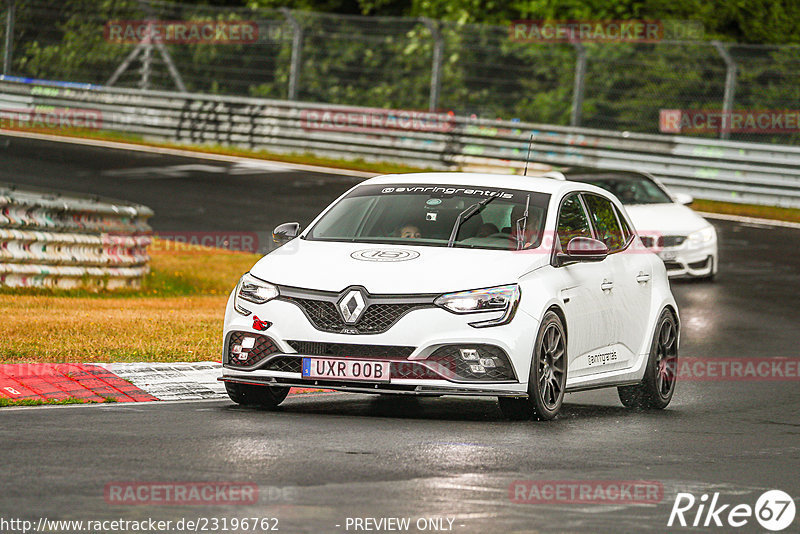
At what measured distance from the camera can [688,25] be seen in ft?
119

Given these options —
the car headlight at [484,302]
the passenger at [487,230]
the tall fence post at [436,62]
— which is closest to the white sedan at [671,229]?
the passenger at [487,230]

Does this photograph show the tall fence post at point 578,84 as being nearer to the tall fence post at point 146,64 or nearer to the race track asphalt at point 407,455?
the tall fence post at point 146,64

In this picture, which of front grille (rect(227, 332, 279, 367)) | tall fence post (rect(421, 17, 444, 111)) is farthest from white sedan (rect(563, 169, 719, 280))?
tall fence post (rect(421, 17, 444, 111))

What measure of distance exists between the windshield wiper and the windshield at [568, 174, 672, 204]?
994cm

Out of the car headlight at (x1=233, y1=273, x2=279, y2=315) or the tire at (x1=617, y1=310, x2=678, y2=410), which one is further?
the tire at (x1=617, y1=310, x2=678, y2=410)

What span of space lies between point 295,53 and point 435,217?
2310cm

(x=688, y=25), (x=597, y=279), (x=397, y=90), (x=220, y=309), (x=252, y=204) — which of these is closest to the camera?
(x=597, y=279)

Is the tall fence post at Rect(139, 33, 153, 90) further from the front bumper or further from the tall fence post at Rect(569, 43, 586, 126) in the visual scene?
the front bumper

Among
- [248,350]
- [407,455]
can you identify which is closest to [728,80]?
[248,350]

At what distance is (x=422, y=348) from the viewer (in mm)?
9469

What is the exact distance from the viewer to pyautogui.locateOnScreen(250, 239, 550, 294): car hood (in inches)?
378

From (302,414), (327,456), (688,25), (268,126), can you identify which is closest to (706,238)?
(302,414)

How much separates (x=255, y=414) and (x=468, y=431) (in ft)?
4.50

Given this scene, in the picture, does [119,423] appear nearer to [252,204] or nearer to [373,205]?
[373,205]
